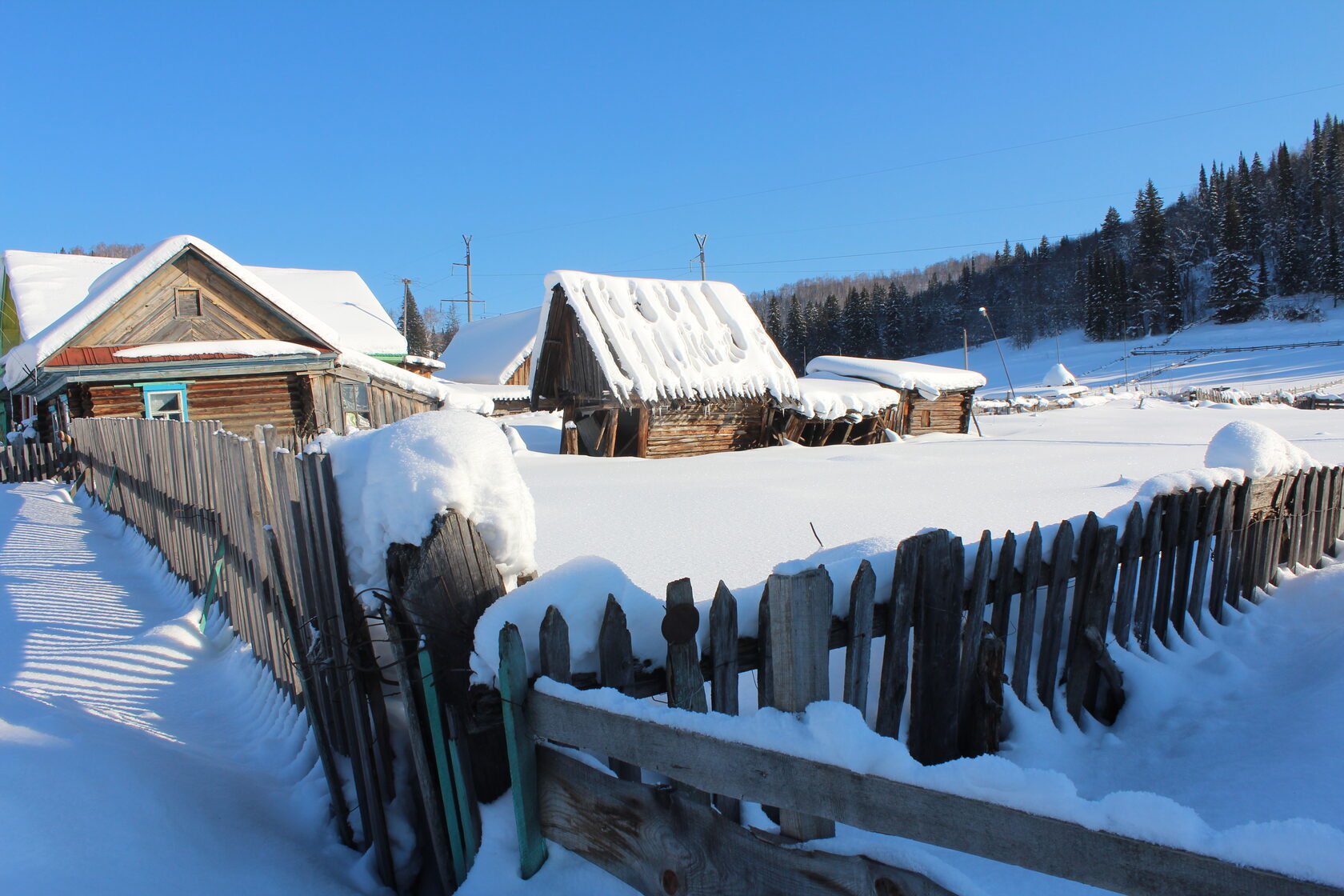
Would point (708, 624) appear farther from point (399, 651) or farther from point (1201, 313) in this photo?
point (1201, 313)

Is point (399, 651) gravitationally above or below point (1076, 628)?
above

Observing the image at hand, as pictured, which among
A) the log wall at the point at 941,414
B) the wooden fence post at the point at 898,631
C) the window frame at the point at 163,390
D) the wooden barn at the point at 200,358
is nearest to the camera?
the wooden fence post at the point at 898,631

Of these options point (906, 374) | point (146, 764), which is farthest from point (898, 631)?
point (906, 374)

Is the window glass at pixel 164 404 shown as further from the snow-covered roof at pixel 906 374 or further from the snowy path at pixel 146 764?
the snow-covered roof at pixel 906 374

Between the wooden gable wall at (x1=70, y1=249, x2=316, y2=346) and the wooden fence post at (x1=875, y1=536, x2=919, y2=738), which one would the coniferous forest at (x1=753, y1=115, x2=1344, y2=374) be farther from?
the wooden fence post at (x1=875, y1=536, x2=919, y2=738)

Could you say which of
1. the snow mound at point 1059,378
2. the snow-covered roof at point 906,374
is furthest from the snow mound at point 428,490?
the snow mound at point 1059,378

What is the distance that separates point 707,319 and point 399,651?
18.6 m

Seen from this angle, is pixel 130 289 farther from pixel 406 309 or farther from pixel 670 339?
pixel 406 309

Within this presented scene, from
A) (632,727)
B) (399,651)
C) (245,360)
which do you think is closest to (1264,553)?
(632,727)

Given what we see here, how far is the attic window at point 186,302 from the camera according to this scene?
48.8ft

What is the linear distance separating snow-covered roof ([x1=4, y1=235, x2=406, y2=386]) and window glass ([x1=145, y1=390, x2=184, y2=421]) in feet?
5.95

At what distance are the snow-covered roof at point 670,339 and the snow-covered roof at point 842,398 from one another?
0.72 metres

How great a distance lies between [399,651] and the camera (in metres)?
2.37

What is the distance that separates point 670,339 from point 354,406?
7933 mm
